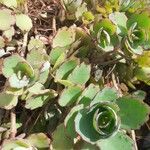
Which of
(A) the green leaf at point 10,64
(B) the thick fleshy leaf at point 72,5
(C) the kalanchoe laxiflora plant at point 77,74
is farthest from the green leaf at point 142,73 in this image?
(A) the green leaf at point 10,64

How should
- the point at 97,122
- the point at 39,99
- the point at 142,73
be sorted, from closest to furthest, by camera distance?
the point at 97,122 < the point at 39,99 < the point at 142,73

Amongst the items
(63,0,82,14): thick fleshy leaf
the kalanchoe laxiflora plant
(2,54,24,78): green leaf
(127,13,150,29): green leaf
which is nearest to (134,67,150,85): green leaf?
the kalanchoe laxiflora plant

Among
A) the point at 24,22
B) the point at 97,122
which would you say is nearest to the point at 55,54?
the point at 24,22

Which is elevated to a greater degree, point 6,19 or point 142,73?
point 6,19

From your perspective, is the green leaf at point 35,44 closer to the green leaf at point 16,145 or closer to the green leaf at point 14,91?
the green leaf at point 14,91

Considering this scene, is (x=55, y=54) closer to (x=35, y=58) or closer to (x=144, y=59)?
(x=35, y=58)
